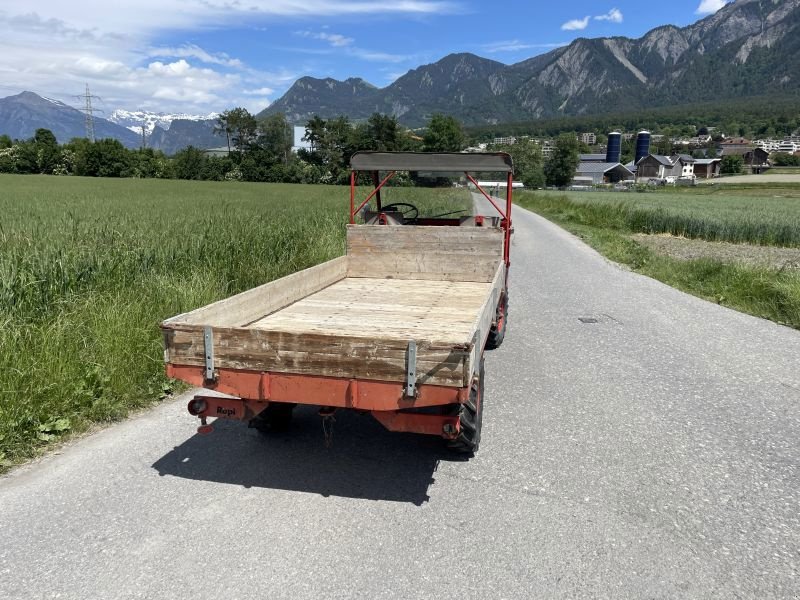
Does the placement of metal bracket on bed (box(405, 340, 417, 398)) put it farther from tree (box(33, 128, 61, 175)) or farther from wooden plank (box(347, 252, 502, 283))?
tree (box(33, 128, 61, 175))

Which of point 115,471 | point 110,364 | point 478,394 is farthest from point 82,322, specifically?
point 478,394

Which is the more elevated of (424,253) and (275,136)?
(275,136)

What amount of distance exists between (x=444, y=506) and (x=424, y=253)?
3.70 m

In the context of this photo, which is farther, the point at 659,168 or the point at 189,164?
the point at 659,168

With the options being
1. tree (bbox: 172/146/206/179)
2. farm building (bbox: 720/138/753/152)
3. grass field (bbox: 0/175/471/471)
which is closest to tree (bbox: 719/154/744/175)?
farm building (bbox: 720/138/753/152)

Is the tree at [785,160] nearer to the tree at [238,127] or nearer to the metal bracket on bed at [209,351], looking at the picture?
the tree at [238,127]

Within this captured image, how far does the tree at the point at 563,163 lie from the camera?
10462 centimetres

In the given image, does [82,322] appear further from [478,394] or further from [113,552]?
[478,394]

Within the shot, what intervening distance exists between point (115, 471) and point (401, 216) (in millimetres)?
4780

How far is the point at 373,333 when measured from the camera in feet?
12.9

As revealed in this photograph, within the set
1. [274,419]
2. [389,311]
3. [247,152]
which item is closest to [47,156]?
[247,152]

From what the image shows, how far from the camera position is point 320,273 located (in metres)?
5.57

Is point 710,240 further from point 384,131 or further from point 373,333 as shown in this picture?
point 384,131

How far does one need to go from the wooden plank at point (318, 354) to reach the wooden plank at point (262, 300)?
0.78 ft
